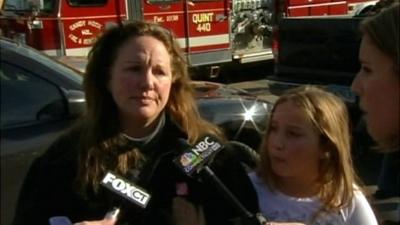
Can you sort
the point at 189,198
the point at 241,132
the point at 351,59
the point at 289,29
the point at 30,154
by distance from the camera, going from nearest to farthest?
the point at 189,198 < the point at 30,154 < the point at 241,132 < the point at 351,59 < the point at 289,29

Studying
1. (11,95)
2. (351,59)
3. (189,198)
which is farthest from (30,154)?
(351,59)

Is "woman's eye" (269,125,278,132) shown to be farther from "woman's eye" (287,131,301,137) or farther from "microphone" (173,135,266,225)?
"microphone" (173,135,266,225)

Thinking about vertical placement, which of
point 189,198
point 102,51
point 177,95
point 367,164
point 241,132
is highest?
point 102,51

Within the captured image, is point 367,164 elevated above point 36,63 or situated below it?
below

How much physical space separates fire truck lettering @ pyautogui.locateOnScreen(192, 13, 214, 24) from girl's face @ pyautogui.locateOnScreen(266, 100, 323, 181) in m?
10.2

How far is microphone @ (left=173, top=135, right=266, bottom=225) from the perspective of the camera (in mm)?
2130

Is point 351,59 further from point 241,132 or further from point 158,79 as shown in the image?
point 158,79

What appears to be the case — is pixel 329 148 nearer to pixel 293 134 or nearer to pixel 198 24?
pixel 293 134

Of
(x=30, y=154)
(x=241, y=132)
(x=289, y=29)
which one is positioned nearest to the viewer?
(x=30, y=154)

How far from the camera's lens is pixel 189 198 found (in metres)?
2.33

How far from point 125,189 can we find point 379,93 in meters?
0.84

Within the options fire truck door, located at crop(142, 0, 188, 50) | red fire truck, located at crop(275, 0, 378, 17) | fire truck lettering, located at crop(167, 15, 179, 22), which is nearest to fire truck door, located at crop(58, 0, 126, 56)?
fire truck door, located at crop(142, 0, 188, 50)

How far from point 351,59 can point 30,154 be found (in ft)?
12.1

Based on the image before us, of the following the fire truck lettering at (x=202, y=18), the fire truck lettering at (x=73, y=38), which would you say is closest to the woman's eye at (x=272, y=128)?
the fire truck lettering at (x=73, y=38)
